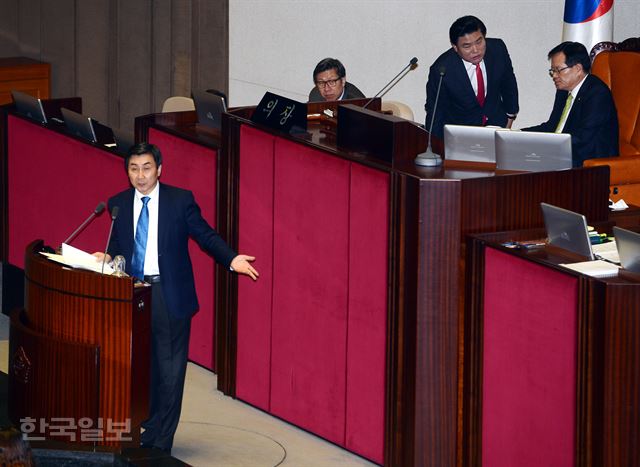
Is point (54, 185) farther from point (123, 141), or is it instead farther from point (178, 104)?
point (178, 104)

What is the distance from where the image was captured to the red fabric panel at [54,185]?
7410 mm

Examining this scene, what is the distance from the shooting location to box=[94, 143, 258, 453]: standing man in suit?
5988 mm

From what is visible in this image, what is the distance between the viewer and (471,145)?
6.00 m

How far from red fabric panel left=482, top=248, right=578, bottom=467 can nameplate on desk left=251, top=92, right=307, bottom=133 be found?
50.5 inches

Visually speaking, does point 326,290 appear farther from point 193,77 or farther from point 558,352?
point 193,77

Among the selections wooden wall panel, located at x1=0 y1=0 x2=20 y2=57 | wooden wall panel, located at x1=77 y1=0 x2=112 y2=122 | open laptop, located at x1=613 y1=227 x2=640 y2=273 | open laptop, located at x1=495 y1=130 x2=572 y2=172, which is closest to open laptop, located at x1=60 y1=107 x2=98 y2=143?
open laptop, located at x1=495 y1=130 x2=572 y2=172

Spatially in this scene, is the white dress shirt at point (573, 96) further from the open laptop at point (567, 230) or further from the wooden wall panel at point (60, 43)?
the wooden wall panel at point (60, 43)

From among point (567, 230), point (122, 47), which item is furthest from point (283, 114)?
point (122, 47)

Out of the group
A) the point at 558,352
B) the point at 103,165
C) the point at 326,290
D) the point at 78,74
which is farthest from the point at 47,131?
the point at 78,74

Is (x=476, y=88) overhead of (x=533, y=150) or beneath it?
overhead

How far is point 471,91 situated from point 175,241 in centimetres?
245

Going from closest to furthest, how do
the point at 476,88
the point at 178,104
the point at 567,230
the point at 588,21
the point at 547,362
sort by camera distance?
the point at 547,362, the point at 567,230, the point at 476,88, the point at 588,21, the point at 178,104

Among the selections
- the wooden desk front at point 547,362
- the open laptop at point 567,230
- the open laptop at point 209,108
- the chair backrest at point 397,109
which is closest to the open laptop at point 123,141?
the open laptop at point 209,108

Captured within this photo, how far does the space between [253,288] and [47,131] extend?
5.44 ft
